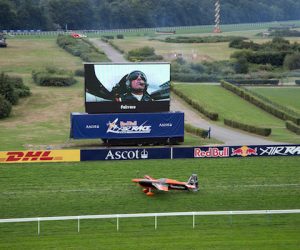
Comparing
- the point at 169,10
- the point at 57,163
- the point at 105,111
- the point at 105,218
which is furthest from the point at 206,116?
the point at 169,10

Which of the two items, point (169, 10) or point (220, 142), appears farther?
point (169, 10)

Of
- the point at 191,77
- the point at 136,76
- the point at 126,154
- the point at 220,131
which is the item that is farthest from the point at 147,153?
the point at 191,77

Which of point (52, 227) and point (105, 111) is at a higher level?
point (105, 111)

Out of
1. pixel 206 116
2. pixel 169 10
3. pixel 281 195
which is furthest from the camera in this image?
pixel 169 10

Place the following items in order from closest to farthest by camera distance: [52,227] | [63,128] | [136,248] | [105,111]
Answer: [136,248] < [52,227] < [105,111] < [63,128]

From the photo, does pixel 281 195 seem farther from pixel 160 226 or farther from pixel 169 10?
pixel 169 10

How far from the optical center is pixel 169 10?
132375 mm

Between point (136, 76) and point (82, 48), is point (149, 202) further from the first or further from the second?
point (82, 48)

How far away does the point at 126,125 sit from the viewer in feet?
138

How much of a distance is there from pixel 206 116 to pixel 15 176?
69.8 feet

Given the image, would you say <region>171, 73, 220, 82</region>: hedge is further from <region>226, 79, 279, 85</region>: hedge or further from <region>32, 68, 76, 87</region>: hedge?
<region>32, 68, 76, 87</region>: hedge

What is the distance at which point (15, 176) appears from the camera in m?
35.8

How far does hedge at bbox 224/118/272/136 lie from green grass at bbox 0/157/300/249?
702 centimetres

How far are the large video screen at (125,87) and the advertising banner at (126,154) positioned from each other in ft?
14.1
